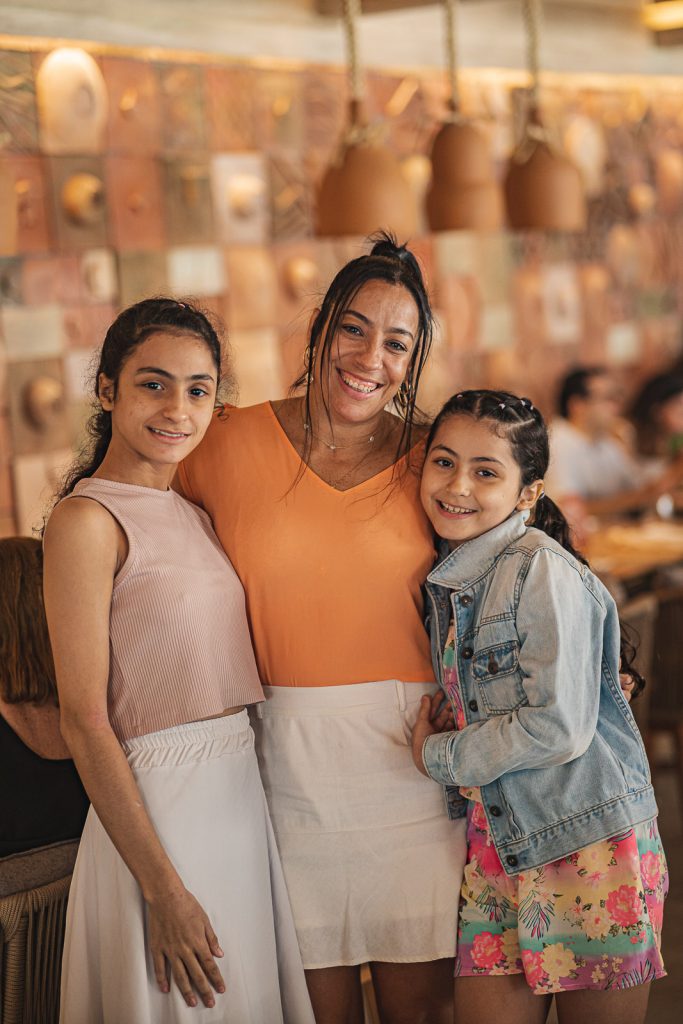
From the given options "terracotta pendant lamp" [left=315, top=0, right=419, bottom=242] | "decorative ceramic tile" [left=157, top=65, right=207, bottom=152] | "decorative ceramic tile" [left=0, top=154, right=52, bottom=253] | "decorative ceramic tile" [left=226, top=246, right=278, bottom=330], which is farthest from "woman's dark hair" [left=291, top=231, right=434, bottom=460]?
"decorative ceramic tile" [left=226, top=246, right=278, bottom=330]

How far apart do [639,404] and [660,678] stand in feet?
9.67

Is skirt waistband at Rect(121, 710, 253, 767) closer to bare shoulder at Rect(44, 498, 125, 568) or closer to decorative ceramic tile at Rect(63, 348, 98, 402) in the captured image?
bare shoulder at Rect(44, 498, 125, 568)

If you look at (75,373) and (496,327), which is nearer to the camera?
(75,373)

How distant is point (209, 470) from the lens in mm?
1937

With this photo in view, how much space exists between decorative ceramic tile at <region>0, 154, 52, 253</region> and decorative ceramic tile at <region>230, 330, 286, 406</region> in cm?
88

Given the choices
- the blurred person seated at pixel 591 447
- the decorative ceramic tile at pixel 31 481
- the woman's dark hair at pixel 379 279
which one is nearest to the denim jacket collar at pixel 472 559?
the woman's dark hair at pixel 379 279

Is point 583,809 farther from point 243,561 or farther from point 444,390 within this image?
point 444,390

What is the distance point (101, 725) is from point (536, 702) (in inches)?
23.6

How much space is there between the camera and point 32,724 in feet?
6.66

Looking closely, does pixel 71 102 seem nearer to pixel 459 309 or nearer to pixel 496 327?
pixel 459 309

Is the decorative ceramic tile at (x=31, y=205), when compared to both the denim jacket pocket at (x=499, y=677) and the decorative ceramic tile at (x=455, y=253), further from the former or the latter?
the denim jacket pocket at (x=499, y=677)

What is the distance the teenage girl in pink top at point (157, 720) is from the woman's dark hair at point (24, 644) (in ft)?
0.96

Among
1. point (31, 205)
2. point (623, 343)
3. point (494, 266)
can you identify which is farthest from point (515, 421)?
point (623, 343)

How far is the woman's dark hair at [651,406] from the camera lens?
6.36m
